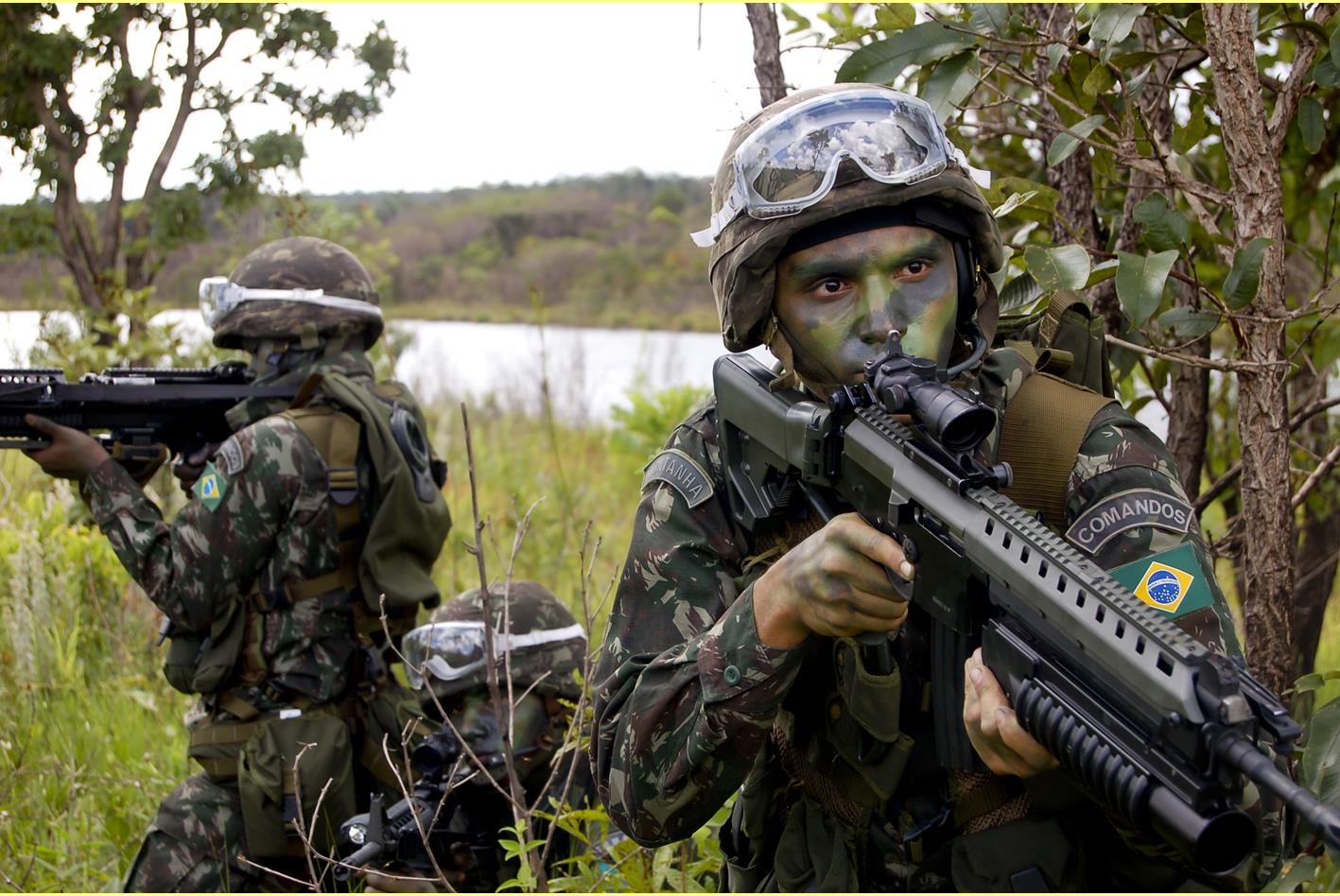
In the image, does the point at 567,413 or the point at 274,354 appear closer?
the point at 274,354

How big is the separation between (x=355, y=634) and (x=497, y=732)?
35.3 inches

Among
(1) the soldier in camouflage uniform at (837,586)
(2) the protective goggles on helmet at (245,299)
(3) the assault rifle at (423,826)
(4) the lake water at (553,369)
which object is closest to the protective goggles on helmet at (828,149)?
(1) the soldier in camouflage uniform at (837,586)

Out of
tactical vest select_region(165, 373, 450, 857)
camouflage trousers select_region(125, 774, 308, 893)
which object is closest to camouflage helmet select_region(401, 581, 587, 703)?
tactical vest select_region(165, 373, 450, 857)

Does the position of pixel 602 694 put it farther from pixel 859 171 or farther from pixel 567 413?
pixel 567 413

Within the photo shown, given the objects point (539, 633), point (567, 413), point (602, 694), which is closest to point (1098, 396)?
point (602, 694)

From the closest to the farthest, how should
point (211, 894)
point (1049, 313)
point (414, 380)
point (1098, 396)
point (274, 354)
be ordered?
point (1098, 396) < point (1049, 313) < point (211, 894) < point (274, 354) < point (414, 380)

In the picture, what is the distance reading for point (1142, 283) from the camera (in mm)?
2555

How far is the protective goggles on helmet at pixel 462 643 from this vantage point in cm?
419

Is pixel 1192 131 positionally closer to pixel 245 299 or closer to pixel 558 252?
pixel 245 299

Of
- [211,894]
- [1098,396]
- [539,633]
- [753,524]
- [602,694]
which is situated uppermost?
[1098,396]

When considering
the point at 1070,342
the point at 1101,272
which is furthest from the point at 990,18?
the point at 1070,342

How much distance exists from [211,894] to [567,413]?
769cm

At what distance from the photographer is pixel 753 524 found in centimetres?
229

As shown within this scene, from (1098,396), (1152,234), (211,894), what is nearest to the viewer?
(1098,396)
